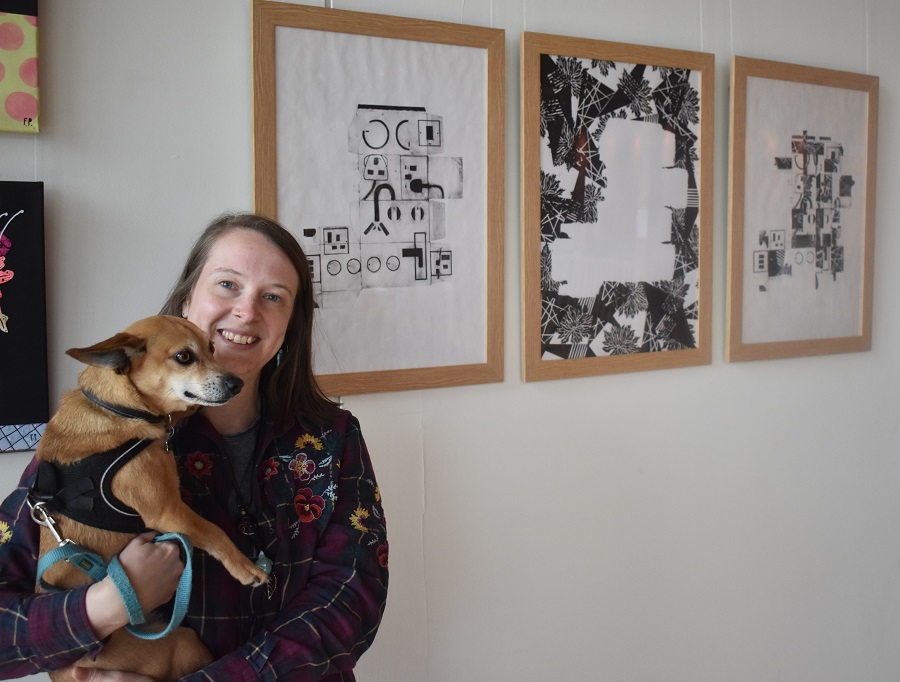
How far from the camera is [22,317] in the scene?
1397 millimetres

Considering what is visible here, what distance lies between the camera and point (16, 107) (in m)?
1.36

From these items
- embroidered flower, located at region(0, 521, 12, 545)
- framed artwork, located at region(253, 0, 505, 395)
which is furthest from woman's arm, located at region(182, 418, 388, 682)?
framed artwork, located at region(253, 0, 505, 395)

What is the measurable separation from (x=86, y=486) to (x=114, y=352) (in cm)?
18

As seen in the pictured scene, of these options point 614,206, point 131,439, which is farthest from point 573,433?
point 131,439

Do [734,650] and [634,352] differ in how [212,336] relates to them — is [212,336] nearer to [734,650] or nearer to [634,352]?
[634,352]

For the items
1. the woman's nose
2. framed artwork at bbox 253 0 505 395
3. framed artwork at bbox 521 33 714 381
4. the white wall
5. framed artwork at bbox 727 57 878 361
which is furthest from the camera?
framed artwork at bbox 727 57 878 361

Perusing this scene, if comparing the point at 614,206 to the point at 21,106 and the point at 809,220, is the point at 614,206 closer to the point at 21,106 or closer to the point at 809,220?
the point at 809,220

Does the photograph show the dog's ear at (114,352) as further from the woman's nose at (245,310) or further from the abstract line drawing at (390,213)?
the abstract line drawing at (390,213)

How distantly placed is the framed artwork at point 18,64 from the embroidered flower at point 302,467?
0.74 m

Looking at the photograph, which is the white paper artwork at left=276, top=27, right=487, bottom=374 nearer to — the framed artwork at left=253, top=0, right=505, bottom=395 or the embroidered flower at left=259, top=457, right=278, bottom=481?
the framed artwork at left=253, top=0, right=505, bottom=395

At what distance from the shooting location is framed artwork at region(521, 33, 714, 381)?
1873mm

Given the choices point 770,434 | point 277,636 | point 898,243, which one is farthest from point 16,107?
point 898,243

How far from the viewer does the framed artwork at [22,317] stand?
138 cm

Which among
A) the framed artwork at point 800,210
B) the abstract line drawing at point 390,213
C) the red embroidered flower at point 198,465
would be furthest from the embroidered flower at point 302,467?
the framed artwork at point 800,210
